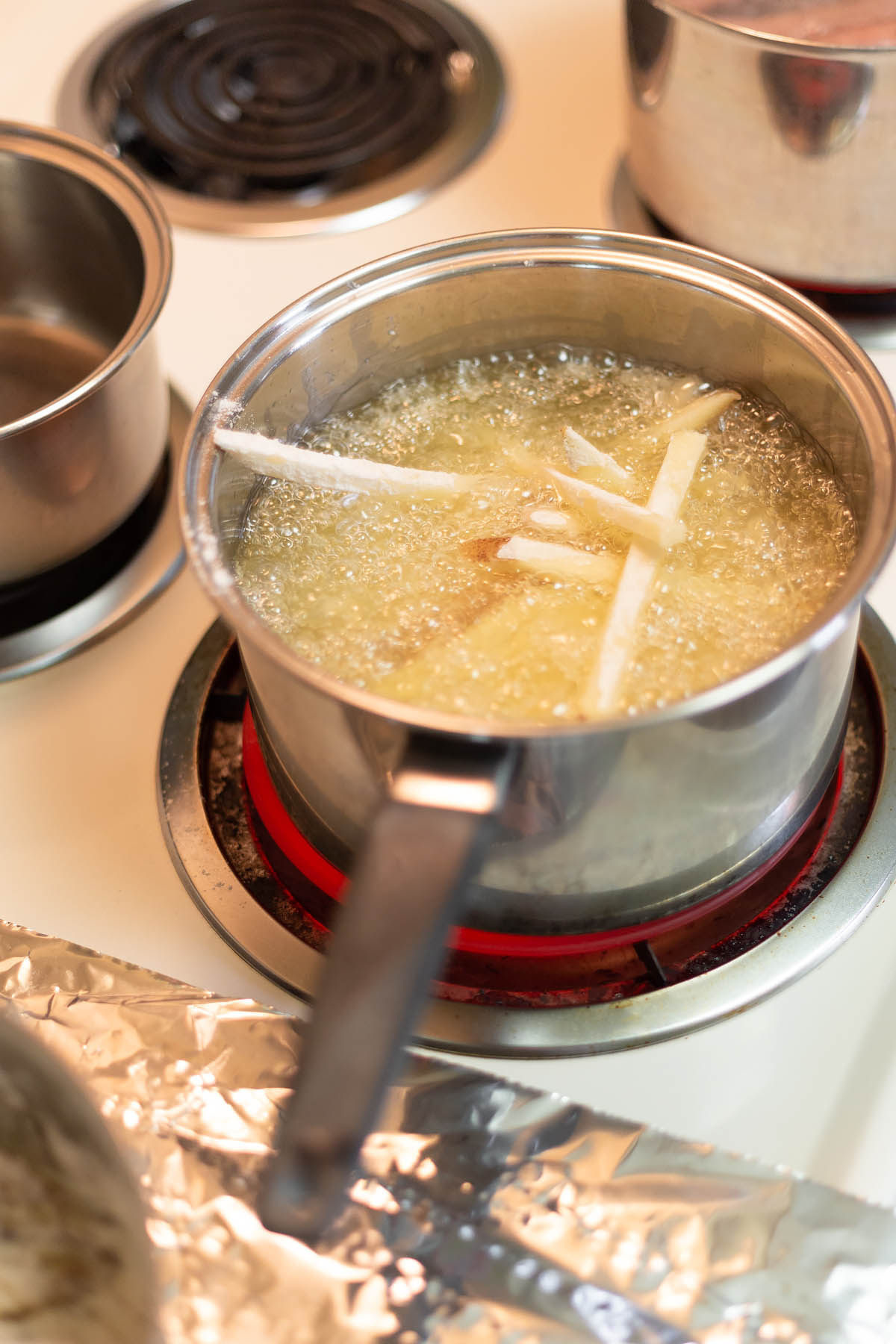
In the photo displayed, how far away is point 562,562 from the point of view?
26.0 inches

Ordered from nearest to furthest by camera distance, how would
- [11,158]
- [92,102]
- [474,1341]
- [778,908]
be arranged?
[474,1341] < [778,908] < [11,158] < [92,102]

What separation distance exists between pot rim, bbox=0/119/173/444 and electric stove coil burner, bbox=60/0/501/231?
18cm

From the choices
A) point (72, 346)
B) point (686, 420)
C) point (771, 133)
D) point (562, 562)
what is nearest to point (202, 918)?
point (562, 562)

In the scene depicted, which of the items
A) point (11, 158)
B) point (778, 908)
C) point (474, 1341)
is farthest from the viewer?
point (11, 158)

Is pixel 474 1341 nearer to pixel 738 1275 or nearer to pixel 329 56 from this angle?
pixel 738 1275

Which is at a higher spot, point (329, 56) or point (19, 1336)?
point (329, 56)

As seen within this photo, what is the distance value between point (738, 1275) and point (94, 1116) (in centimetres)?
33

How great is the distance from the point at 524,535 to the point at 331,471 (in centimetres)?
12

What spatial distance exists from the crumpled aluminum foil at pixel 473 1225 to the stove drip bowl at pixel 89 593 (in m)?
0.30

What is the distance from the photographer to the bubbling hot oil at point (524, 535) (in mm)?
631

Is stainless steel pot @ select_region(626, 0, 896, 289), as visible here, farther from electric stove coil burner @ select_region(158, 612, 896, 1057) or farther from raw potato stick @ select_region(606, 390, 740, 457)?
electric stove coil burner @ select_region(158, 612, 896, 1057)

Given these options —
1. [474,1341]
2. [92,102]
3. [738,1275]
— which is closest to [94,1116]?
[474,1341]

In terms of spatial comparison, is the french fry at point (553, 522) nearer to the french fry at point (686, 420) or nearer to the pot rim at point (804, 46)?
the french fry at point (686, 420)

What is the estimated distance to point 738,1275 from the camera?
0.54 m
